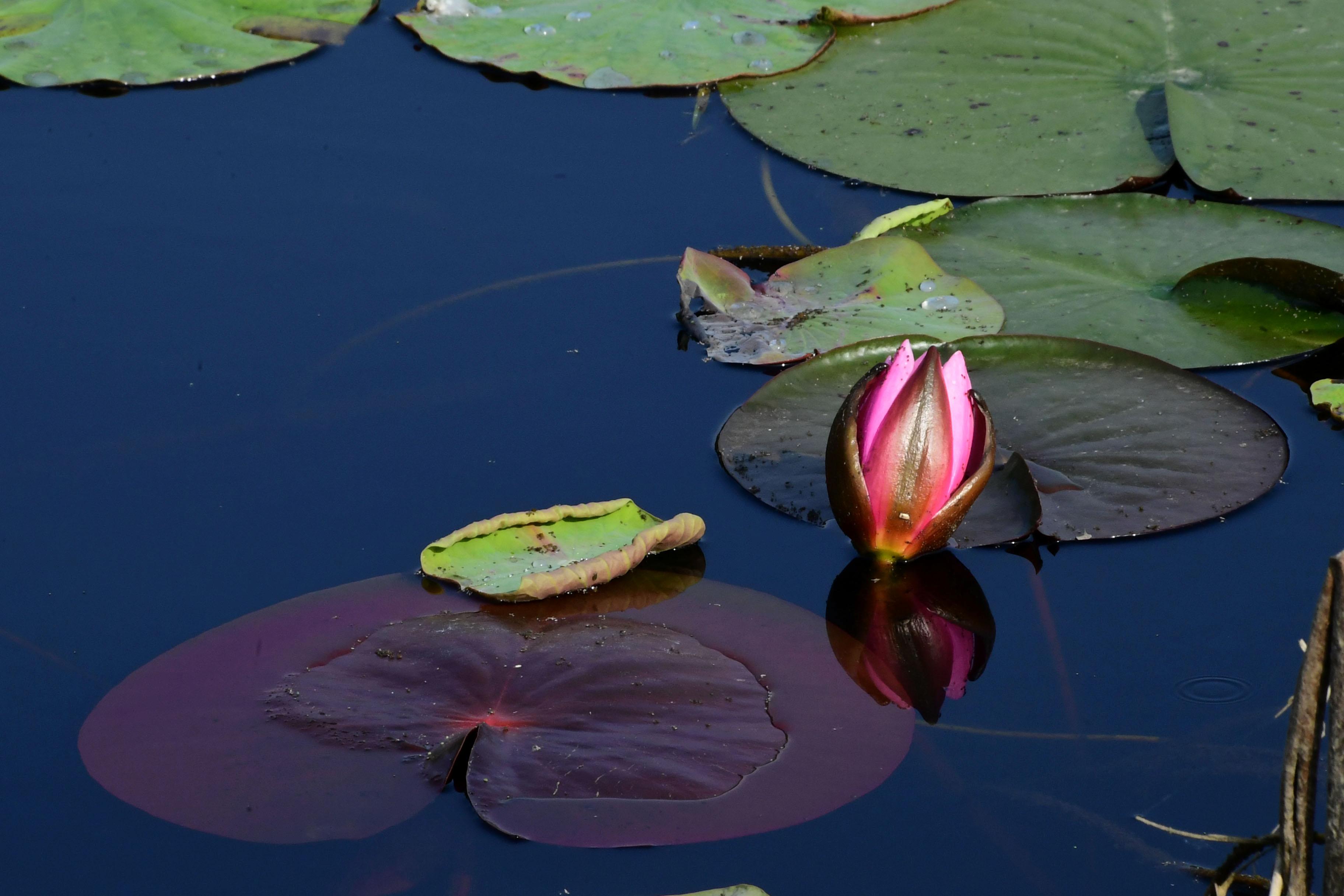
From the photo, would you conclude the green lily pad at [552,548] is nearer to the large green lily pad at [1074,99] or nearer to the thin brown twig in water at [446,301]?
the thin brown twig in water at [446,301]

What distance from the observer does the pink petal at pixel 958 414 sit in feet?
6.82

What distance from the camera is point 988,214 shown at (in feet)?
9.83

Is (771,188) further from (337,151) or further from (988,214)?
(337,151)

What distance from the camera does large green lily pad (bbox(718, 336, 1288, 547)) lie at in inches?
88.8

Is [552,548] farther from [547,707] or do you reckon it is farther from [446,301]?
[446,301]

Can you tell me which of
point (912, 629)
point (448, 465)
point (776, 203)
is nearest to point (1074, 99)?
point (776, 203)

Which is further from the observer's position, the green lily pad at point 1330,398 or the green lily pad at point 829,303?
the green lily pad at point 829,303

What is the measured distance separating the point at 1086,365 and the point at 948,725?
0.91m

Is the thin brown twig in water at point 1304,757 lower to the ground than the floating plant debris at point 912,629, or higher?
higher

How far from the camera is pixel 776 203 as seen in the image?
312 cm

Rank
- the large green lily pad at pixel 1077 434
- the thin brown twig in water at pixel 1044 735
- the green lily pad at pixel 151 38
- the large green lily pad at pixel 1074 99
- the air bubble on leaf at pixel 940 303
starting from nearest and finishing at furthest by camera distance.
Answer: the thin brown twig in water at pixel 1044 735 < the large green lily pad at pixel 1077 434 < the air bubble on leaf at pixel 940 303 < the large green lily pad at pixel 1074 99 < the green lily pad at pixel 151 38

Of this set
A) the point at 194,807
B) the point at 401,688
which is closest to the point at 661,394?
the point at 401,688

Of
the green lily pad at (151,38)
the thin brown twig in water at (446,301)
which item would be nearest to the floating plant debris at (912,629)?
the thin brown twig in water at (446,301)

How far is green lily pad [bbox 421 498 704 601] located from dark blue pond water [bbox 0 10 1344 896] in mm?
107
